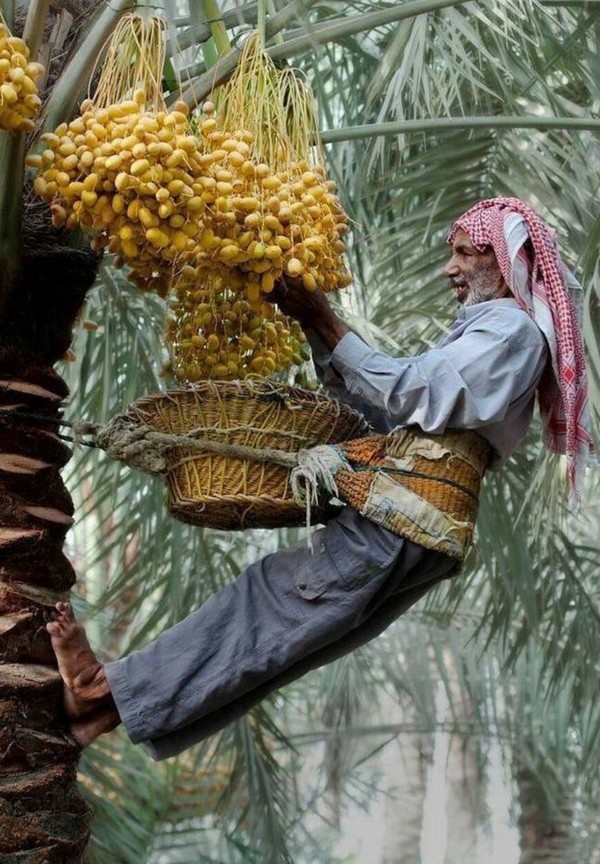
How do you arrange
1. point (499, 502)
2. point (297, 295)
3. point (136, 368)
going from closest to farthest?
point (297, 295)
point (136, 368)
point (499, 502)

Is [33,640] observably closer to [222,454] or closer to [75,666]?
[75,666]

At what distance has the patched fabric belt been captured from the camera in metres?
2.56

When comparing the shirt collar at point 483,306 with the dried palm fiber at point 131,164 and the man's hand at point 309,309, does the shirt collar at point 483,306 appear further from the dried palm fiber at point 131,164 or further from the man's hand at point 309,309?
the dried palm fiber at point 131,164

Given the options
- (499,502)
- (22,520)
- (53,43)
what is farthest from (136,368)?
(22,520)

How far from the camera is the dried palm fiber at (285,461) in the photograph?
252 cm

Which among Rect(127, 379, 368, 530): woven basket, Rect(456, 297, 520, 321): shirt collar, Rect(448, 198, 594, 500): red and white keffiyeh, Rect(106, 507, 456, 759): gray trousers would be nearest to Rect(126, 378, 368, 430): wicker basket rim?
Rect(127, 379, 368, 530): woven basket

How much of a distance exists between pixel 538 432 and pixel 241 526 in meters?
2.72

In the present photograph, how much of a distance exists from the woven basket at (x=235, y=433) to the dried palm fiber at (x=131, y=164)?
25cm

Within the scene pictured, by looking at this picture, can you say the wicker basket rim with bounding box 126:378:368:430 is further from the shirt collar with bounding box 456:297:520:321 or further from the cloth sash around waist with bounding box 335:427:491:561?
the shirt collar with bounding box 456:297:520:321

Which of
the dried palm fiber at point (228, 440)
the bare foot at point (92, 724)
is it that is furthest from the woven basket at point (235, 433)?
the bare foot at point (92, 724)

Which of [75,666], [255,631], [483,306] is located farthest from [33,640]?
[483,306]

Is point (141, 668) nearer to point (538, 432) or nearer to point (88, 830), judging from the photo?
point (88, 830)

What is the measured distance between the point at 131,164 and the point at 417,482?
0.75m

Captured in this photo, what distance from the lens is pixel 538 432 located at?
205 inches
